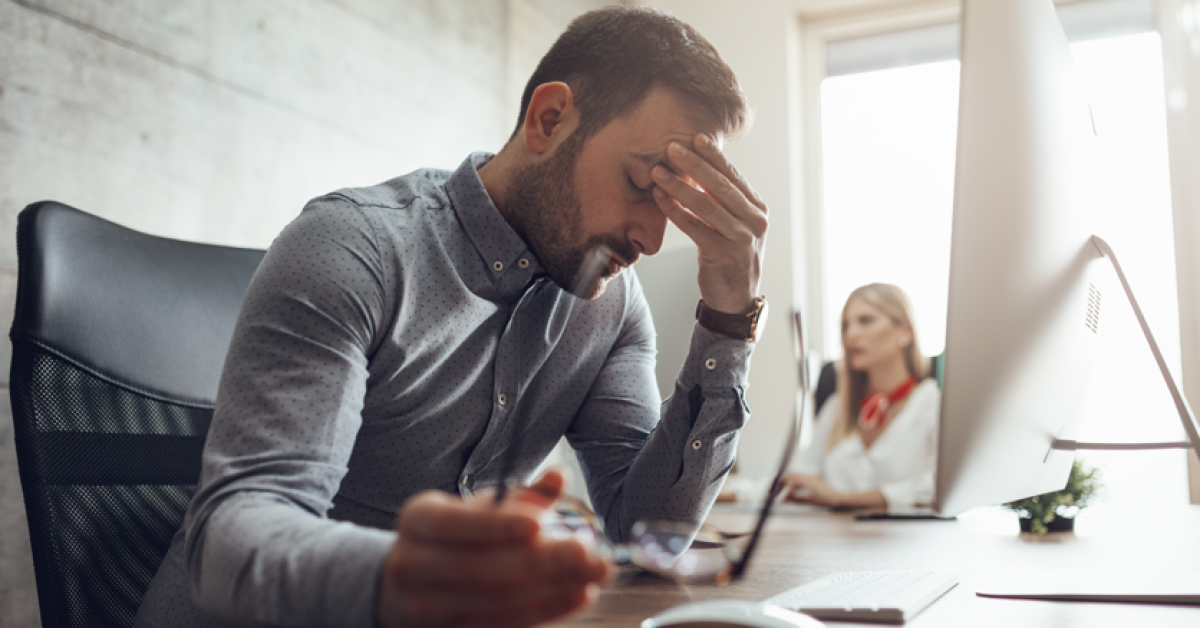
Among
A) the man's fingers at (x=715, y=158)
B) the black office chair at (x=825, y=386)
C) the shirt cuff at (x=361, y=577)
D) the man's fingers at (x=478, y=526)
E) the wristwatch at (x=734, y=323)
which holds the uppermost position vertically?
the man's fingers at (x=715, y=158)

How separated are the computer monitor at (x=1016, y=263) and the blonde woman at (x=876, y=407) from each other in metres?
1.98

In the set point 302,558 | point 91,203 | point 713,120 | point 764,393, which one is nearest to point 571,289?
point 713,120

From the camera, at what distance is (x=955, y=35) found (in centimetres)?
347

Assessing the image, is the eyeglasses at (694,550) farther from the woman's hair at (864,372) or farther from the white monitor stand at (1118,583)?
the woman's hair at (864,372)

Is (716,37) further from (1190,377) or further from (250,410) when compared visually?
(250,410)

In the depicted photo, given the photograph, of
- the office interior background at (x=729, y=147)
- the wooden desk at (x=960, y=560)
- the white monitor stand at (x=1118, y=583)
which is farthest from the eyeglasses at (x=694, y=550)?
the office interior background at (x=729, y=147)

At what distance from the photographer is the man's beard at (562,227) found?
1022 mm

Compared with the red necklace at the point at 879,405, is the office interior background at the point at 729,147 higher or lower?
higher

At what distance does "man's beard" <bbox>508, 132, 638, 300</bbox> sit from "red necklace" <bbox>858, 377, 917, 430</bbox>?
215cm

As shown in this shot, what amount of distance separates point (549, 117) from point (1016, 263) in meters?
0.64

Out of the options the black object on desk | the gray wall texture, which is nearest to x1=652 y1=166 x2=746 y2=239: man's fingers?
the black object on desk

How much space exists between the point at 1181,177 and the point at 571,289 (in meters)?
3.14

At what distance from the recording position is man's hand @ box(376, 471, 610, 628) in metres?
0.39

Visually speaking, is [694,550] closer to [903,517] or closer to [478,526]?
[478,526]
